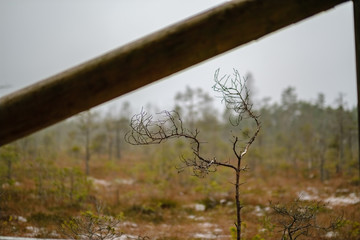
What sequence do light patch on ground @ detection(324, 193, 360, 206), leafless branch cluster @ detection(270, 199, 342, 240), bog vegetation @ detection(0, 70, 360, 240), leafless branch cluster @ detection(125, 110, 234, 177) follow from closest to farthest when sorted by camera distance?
leafless branch cluster @ detection(125, 110, 234, 177), leafless branch cluster @ detection(270, 199, 342, 240), bog vegetation @ detection(0, 70, 360, 240), light patch on ground @ detection(324, 193, 360, 206)

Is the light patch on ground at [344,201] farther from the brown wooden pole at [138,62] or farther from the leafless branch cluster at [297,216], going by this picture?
the brown wooden pole at [138,62]

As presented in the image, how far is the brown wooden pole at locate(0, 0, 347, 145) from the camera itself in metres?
0.79

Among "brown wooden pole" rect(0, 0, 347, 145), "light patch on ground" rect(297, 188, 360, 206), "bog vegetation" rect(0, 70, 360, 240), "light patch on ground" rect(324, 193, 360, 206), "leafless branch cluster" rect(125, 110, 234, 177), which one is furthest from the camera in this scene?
"light patch on ground" rect(297, 188, 360, 206)

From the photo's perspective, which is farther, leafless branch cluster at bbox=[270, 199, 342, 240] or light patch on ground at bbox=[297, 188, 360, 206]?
light patch on ground at bbox=[297, 188, 360, 206]

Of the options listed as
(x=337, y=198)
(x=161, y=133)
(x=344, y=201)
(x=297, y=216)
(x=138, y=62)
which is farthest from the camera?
(x=337, y=198)

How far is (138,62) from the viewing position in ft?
2.66

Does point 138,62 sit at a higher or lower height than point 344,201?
higher

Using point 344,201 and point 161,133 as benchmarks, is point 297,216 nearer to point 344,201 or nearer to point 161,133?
point 161,133

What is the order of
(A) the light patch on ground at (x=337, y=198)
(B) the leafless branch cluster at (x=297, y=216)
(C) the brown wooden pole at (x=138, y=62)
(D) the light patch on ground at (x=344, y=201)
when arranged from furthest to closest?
(A) the light patch on ground at (x=337, y=198)
(D) the light patch on ground at (x=344, y=201)
(B) the leafless branch cluster at (x=297, y=216)
(C) the brown wooden pole at (x=138, y=62)

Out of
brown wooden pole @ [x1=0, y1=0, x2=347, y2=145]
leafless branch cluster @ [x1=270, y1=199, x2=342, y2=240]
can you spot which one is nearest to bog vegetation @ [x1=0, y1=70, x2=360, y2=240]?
leafless branch cluster @ [x1=270, y1=199, x2=342, y2=240]

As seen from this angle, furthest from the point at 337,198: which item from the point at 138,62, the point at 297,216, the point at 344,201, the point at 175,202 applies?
the point at 138,62

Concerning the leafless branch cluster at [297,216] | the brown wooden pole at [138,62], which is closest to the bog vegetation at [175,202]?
the leafless branch cluster at [297,216]

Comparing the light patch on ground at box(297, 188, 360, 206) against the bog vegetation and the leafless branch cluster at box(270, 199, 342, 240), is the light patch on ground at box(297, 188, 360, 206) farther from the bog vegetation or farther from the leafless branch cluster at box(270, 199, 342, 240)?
the leafless branch cluster at box(270, 199, 342, 240)

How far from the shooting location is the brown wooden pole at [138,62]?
794 mm
